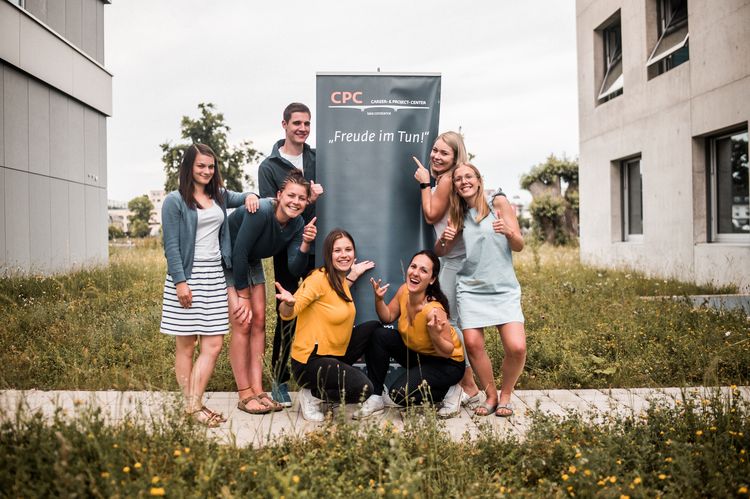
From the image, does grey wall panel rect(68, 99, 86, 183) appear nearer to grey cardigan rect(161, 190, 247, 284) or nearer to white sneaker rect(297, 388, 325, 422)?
grey cardigan rect(161, 190, 247, 284)

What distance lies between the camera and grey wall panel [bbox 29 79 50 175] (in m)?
14.0

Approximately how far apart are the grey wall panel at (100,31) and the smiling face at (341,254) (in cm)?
1658

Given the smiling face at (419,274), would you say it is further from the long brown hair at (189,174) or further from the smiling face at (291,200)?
the long brown hair at (189,174)

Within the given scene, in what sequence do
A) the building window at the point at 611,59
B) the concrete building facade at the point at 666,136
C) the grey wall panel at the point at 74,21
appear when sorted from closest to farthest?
1. the concrete building facade at the point at 666,136
2. the building window at the point at 611,59
3. the grey wall panel at the point at 74,21

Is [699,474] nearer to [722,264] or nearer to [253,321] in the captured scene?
[253,321]

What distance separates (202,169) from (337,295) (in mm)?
1276

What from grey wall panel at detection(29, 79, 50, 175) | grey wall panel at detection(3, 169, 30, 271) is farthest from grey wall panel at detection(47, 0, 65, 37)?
grey wall panel at detection(3, 169, 30, 271)

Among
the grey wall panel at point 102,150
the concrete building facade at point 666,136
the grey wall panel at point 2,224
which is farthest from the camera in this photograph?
the grey wall panel at point 102,150

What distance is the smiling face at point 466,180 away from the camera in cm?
459

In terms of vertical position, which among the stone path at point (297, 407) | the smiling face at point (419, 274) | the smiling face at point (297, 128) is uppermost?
the smiling face at point (297, 128)

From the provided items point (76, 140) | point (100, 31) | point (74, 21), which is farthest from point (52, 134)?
point (100, 31)

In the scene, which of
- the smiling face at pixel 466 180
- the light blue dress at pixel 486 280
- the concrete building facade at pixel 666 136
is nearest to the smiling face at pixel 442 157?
the smiling face at pixel 466 180

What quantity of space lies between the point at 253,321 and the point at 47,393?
1.78 m

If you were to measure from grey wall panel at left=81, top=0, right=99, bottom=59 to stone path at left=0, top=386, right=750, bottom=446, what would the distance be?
14917mm
